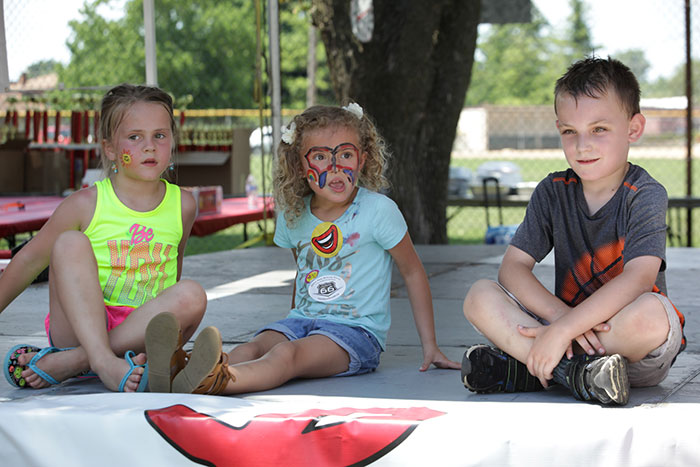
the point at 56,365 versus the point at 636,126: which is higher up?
the point at 636,126

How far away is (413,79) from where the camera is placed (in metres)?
7.28

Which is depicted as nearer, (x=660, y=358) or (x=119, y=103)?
(x=660, y=358)

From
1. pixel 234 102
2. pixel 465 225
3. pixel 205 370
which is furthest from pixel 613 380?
pixel 234 102

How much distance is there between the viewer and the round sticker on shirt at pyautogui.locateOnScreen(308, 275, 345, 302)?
2953mm

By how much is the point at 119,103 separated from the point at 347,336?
110 cm

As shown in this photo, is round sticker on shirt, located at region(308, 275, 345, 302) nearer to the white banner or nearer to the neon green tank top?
the neon green tank top

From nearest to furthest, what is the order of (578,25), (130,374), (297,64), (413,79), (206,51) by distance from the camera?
1. (130,374)
2. (413,79)
3. (206,51)
4. (297,64)
5. (578,25)

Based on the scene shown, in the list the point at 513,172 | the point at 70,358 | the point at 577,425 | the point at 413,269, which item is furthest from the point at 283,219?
the point at 513,172

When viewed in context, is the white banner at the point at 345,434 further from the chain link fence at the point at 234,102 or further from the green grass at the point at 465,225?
the chain link fence at the point at 234,102

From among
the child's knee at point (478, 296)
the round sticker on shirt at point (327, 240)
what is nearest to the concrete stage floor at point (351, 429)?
the child's knee at point (478, 296)

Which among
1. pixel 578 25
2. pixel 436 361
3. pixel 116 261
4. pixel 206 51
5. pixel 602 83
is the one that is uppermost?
pixel 578 25

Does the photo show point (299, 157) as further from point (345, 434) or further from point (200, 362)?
point (345, 434)

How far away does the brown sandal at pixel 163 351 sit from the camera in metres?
2.28

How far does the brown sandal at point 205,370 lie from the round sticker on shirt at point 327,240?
2.27 feet
